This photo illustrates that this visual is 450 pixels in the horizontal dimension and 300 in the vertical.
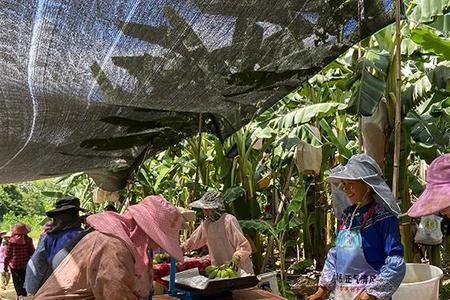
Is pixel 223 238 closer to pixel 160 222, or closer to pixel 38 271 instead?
pixel 38 271

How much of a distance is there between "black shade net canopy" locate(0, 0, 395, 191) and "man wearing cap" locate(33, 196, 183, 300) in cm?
76

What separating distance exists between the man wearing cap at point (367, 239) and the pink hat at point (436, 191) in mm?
654

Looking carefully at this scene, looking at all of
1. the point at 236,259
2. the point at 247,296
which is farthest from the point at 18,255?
the point at 247,296

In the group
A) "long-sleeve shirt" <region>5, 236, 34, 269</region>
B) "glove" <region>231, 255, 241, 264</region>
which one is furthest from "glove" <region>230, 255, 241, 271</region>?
"long-sleeve shirt" <region>5, 236, 34, 269</region>

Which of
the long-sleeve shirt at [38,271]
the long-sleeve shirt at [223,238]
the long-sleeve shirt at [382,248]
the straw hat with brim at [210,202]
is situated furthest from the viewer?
the straw hat with brim at [210,202]

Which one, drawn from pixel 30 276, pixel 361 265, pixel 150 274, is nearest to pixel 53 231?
pixel 30 276

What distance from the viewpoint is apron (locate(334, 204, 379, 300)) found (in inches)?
112

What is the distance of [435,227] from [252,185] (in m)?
2.67

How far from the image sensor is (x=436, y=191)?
6.76 feet

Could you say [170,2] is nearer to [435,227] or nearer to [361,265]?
[361,265]

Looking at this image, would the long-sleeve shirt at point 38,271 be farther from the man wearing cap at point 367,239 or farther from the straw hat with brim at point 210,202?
the man wearing cap at point 367,239

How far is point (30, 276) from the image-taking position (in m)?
4.11

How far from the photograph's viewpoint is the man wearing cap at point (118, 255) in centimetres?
225

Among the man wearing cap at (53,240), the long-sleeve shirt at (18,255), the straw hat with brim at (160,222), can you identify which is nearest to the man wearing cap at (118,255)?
the straw hat with brim at (160,222)
